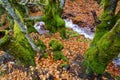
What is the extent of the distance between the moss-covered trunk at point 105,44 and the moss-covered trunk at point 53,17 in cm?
352

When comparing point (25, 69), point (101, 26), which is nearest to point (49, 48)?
point (25, 69)

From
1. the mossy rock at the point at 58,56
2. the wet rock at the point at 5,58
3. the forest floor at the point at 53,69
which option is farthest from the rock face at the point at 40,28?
the mossy rock at the point at 58,56

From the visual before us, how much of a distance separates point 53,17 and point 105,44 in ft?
15.5

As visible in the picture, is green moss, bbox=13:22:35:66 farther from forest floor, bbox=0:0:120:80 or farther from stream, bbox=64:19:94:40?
stream, bbox=64:19:94:40

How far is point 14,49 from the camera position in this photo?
729 centimetres

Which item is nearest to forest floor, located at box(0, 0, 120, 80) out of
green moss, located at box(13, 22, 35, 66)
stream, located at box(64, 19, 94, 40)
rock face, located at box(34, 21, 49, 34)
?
green moss, located at box(13, 22, 35, 66)

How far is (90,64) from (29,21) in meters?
5.26

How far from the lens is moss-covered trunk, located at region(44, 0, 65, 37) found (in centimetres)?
1025

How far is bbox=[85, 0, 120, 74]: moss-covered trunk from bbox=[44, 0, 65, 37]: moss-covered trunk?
352cm

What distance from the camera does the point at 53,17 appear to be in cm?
1051

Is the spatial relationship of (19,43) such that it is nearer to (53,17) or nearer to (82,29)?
(53,17)

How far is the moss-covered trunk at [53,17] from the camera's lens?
10.3m

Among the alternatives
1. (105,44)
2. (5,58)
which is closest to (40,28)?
(5,58)

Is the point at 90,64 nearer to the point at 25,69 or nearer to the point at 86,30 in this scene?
the point at 25,69
